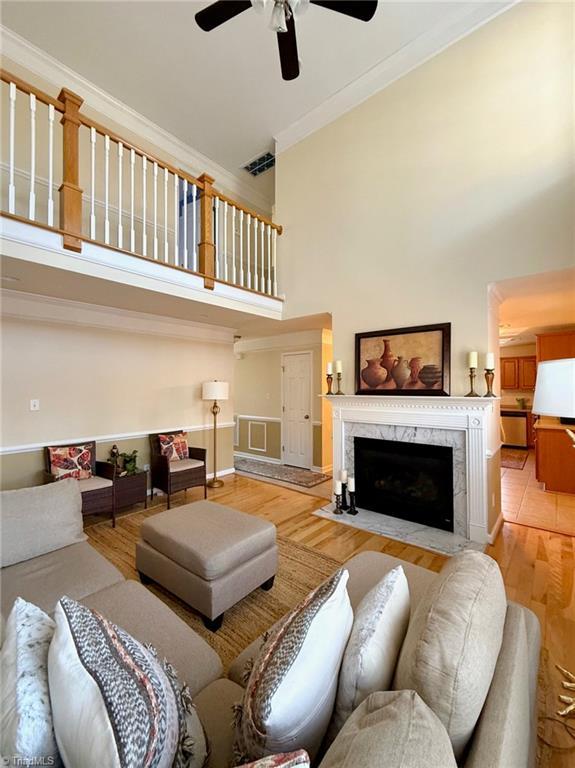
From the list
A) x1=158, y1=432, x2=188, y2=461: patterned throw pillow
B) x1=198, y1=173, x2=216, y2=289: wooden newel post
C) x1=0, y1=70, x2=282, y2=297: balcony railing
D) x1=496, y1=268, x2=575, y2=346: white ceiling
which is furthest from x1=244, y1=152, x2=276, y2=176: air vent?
x1=158, y1=432, x2=188, y2=461: patterned throw pillow

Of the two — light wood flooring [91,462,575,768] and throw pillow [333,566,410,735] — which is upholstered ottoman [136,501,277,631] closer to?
light wood flooring [91,462,575,768]

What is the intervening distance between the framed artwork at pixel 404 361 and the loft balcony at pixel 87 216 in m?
1.43

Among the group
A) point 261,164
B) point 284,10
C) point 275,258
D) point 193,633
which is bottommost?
point 193,633

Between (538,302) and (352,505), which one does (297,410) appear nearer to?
(352,505)

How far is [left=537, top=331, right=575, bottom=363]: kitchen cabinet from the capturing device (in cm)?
509

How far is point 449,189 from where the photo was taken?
10.3 ft

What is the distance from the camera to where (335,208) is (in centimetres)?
395

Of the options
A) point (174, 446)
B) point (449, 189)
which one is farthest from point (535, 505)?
point (174, 446)

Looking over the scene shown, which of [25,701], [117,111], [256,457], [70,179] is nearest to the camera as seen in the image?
[25,701]

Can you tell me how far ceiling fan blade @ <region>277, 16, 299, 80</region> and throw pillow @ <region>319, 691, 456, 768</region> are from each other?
347 centimetres

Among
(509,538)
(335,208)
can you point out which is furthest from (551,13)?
(509,538)

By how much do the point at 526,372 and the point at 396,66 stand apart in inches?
257

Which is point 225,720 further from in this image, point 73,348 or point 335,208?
point 335,208

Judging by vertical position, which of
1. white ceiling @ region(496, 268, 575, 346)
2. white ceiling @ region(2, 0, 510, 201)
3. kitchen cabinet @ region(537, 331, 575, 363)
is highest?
white ceiling @ region(2, 0, 510, 201)
